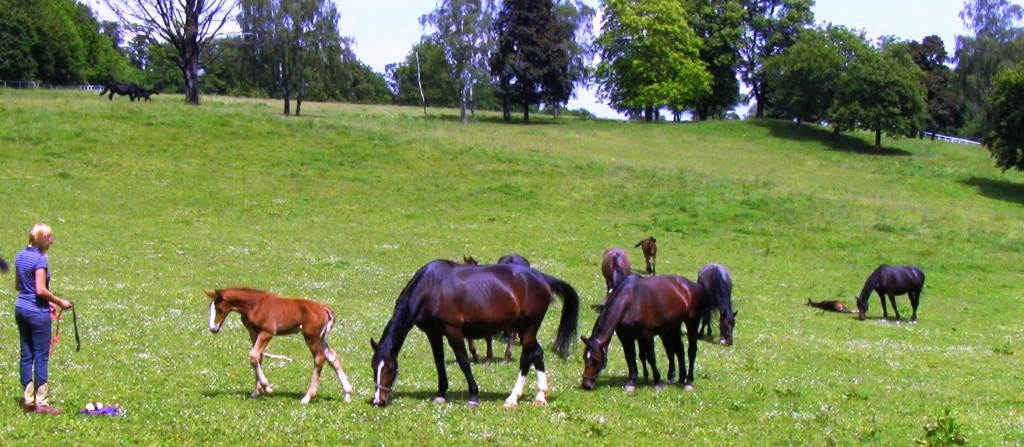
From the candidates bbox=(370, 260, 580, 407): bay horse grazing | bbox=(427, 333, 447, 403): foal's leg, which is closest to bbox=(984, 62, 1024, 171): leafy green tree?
bbox=(370, 260, 580, 407): bay horse grazing

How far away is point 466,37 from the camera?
265 ft

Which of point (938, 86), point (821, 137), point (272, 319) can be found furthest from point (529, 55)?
point (272, 319)

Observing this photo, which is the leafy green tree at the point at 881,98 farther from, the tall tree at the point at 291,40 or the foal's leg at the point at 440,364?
the foal's leg at the point at 440,364

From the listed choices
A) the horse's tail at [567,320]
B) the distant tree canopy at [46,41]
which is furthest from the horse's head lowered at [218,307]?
the distant tree canopy at [46,41]

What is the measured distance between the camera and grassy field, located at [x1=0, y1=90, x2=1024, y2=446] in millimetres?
10461

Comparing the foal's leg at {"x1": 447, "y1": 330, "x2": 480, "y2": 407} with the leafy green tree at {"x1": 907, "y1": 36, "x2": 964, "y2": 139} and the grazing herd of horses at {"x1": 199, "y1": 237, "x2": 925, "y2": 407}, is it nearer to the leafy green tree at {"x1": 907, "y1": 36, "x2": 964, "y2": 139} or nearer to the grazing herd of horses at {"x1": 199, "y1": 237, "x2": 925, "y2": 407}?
the grazing herd of horses at {"x1": 199, "y1": 237, "x2": 925, "y2": 407}

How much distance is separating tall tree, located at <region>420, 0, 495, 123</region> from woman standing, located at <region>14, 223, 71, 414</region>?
71767 millimetres

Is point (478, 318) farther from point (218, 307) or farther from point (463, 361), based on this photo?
point (218, 307)

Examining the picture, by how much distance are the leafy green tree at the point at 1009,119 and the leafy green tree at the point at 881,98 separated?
12.2 meters

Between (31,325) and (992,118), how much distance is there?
205ft

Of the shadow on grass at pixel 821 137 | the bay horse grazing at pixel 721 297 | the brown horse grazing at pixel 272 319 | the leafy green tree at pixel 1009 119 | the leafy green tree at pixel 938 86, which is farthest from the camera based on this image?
the leafy green tree at pixel 938 86

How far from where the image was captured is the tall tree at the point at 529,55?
8419 cm

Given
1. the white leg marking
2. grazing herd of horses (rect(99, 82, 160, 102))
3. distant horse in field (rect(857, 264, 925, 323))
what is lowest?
distant horse in field (rect(857, 264, 925, 323))

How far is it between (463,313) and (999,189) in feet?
182
